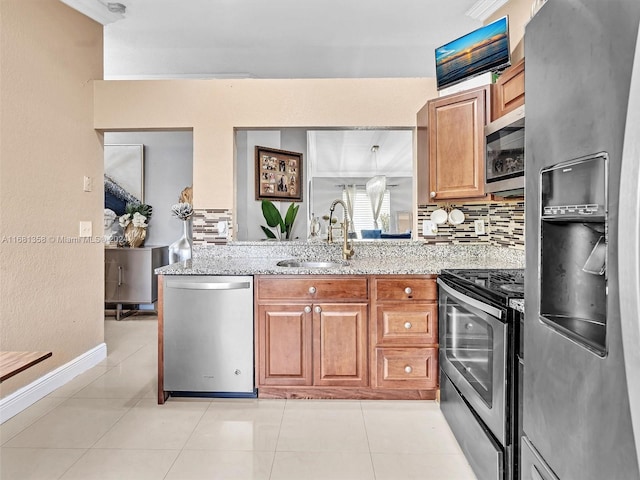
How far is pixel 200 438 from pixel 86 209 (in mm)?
1942

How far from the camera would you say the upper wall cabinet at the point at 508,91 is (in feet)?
6.57

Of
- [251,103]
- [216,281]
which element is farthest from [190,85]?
[216,281]

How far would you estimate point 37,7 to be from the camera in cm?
247

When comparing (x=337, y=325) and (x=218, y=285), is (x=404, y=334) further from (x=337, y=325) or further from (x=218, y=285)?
(x=218, y=285)

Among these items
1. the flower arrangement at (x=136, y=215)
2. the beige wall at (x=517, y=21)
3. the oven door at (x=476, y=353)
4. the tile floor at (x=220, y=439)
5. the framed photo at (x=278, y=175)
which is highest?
the beige wall at (x=517, y=21)

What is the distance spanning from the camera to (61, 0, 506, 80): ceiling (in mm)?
2871

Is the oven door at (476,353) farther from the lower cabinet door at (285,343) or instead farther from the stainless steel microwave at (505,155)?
the lower cabinet door at (285,343)

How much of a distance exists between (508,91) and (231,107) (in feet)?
6.28

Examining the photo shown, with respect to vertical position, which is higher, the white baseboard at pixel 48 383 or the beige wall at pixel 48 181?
the beige wall at pixel 48 181

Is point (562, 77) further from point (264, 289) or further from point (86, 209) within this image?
point (86, 209)

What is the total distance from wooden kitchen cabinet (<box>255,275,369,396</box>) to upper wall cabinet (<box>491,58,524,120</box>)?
1.26 m

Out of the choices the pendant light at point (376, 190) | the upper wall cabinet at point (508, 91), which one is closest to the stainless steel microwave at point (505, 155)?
the upper wall cabinet at point (508, 91)

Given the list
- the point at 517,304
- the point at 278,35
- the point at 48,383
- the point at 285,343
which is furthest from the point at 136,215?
the point at 517,304

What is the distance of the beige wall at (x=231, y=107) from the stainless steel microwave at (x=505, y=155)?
33.3 inches
